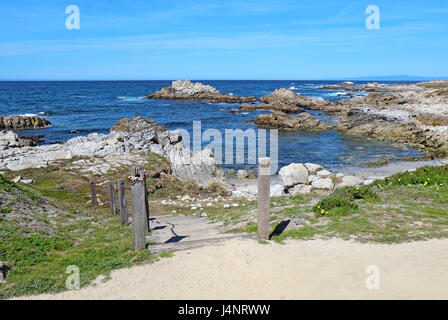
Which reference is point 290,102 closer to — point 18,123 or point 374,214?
point 18,123

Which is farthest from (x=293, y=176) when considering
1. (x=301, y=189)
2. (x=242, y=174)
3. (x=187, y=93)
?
(x=187, y=93)

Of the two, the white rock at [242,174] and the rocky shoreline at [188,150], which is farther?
→ the white rock at [242,174]

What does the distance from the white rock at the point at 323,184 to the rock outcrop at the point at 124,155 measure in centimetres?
617

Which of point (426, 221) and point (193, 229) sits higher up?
point (426, 221)

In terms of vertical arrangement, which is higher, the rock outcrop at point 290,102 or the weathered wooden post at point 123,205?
the rock outcrop at point 290,102

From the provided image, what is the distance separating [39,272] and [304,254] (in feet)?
19.5

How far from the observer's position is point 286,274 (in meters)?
7.02

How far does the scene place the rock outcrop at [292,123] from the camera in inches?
1917

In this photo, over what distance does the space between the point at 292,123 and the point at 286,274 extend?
44055 millimetres

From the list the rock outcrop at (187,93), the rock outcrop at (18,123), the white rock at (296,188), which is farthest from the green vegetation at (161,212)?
the rock outcrop at (187,93)

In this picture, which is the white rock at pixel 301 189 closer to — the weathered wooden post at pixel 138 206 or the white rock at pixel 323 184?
the white rock at pixel 323 184
